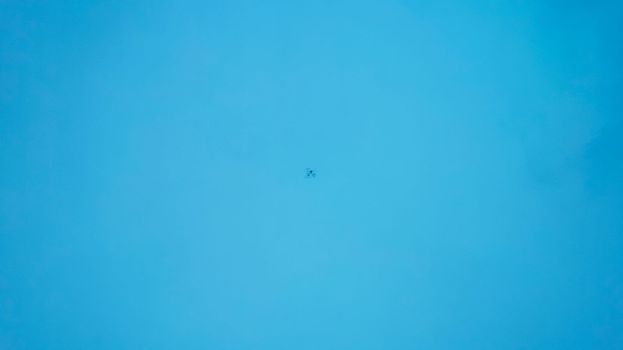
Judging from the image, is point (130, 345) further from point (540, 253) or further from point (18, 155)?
point (540, 253)

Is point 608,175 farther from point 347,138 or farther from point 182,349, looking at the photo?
point 182,349

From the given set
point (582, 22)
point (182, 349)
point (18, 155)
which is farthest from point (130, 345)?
point (582, 22)

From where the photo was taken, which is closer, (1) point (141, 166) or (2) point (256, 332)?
(1) point (141, 166)

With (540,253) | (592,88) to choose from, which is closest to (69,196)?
(540,253)

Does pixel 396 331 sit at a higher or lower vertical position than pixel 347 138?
lower

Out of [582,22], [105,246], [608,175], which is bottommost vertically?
[105,246]

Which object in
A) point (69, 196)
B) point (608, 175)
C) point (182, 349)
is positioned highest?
point (608, 175)
